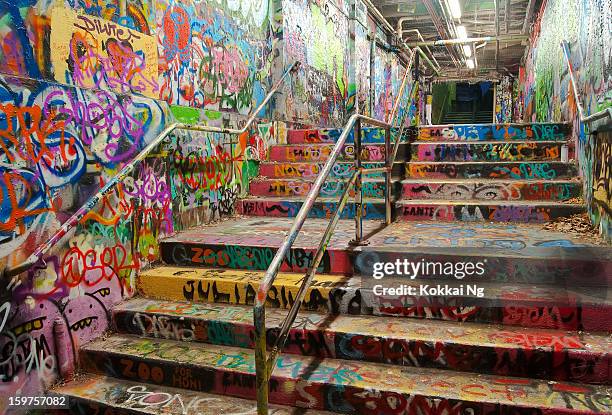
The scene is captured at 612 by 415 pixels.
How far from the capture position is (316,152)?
20.1ft

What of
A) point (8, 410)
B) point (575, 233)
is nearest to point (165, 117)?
point (8, 410)

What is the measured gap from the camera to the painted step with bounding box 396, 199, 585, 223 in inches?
169

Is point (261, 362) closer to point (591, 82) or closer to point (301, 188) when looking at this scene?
point (301, 188)

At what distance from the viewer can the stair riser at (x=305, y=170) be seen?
5562mm

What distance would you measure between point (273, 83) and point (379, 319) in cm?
444

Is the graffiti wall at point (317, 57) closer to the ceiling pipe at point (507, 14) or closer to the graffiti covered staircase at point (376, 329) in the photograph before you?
the graffiti covered staircase at point (376, 329)

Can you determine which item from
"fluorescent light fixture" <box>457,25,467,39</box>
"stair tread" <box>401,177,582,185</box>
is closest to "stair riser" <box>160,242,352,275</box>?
"stair tread" <box>401,177,582,185</box>

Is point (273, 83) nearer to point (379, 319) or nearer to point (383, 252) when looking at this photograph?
point (383, 252)

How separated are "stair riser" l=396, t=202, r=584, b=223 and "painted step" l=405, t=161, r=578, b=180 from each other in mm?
746

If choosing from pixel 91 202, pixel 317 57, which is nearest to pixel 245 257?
pixel 91 202

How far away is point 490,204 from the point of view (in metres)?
4.47

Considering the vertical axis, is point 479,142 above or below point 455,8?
below

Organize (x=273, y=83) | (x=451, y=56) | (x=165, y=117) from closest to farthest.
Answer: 1. (x=165, y=117)
2. (x=273, y=83)
3. (x=451, y=56)

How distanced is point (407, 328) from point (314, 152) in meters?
3.62
